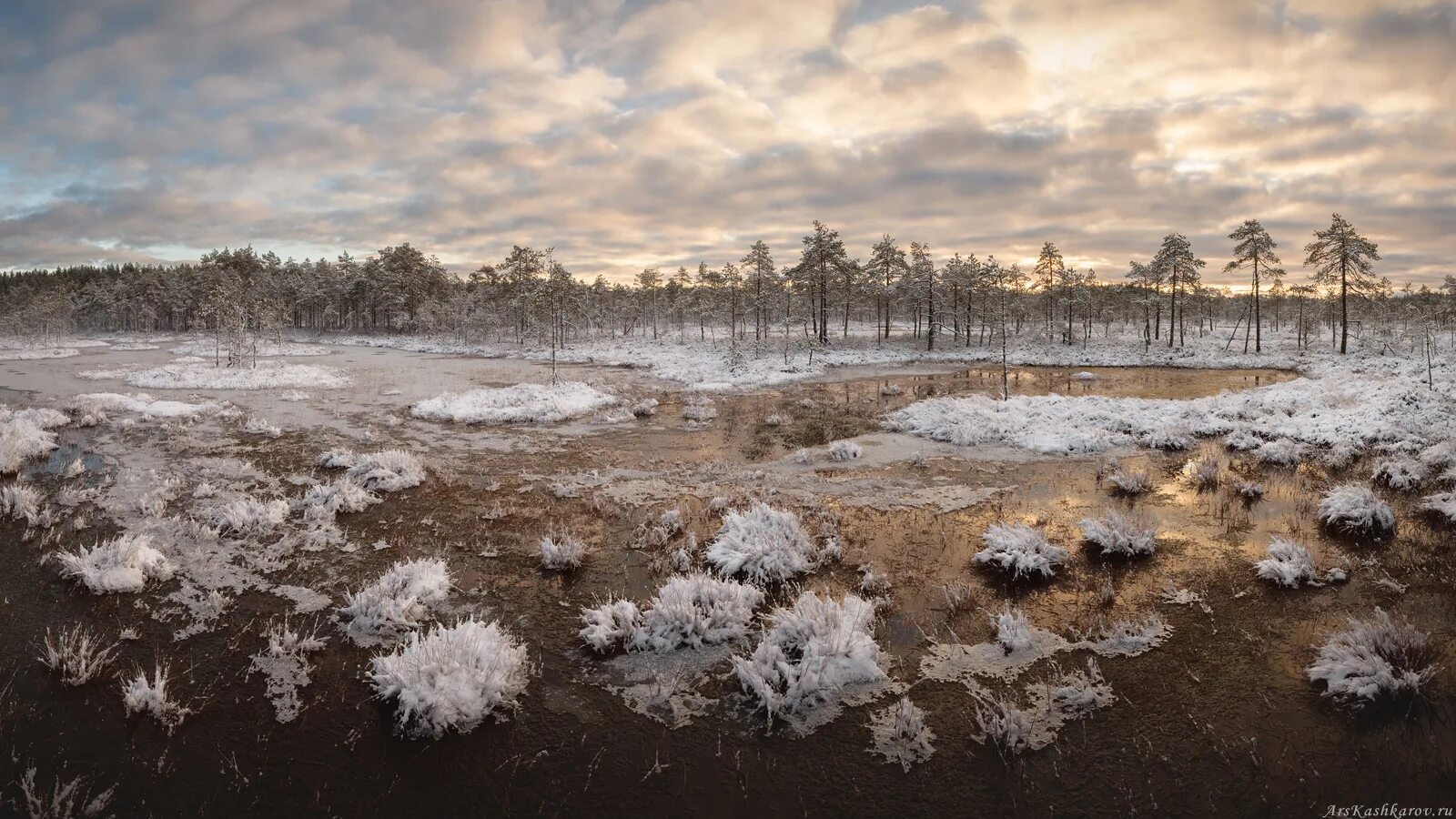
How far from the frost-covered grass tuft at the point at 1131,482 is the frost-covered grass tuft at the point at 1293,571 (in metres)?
3.99

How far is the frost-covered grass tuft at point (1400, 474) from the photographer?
12.1 meters

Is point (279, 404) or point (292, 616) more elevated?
point (279, 404)

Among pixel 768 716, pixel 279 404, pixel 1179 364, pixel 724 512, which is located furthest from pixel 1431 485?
pixel 1179 364

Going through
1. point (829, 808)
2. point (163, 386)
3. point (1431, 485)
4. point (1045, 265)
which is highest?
point (1045, 265)

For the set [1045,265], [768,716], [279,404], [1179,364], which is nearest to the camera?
[768,716]

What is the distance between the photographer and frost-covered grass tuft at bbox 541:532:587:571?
9008 mm

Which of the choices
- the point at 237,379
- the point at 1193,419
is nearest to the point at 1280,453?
the point at 1193,419

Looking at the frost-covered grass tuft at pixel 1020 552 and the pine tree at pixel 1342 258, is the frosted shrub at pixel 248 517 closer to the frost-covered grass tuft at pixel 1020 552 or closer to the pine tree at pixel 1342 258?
the frost-covered grass tuft at pixel 1020 552

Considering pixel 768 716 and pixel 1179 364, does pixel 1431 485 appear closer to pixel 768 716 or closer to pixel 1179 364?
pixel 768 716

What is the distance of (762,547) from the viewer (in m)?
8.94

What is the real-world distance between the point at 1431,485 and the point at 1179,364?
40313mm

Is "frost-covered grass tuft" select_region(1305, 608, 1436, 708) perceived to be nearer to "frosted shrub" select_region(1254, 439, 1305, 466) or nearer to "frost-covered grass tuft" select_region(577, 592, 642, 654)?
"frost-covered grass tuft" select_region(577, 592, 642, 654)

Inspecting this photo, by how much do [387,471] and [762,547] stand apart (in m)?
9.36

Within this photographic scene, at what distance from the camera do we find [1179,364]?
152 feet
